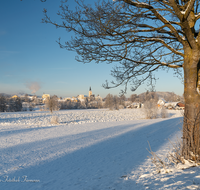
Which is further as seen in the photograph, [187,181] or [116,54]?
[116,54]

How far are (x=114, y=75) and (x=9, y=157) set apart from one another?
7459 millimetres

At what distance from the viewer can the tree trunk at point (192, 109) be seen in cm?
346

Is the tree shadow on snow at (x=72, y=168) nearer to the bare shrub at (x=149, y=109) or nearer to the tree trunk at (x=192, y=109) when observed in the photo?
the tree trunk at (x=192, y=109)

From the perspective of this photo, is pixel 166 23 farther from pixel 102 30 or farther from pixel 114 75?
pixel 114 75

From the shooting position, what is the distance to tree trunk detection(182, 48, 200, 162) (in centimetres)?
346

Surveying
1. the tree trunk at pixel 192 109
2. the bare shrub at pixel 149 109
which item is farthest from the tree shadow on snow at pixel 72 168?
the bare shrub at pixel 149 109

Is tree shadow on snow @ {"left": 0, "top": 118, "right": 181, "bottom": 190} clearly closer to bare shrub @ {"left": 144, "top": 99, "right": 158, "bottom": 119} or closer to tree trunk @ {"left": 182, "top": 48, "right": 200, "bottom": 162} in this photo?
tree trunk @ {"left": 182, "top": 48, "right": 200, "bottom": 162}

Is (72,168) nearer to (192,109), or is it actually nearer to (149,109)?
(192,109)

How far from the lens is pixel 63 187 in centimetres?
457

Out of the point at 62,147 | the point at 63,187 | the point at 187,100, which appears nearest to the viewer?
the point at 187,100

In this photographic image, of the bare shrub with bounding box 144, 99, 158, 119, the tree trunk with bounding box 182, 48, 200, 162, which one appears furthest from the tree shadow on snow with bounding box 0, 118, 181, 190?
the bare shrub with bounding box 144, 99, 158, 119

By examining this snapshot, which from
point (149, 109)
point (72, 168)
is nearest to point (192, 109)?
point (72, 168)

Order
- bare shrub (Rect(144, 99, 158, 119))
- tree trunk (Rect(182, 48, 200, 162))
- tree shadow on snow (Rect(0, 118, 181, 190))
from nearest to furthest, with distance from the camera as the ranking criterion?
tree trunk (Rect(182, 48, 200, 162)) < tree shadow on snow (Rect(0, 118, 181, 190)) < bare shrub (Rect(144, 99, 158, 119))

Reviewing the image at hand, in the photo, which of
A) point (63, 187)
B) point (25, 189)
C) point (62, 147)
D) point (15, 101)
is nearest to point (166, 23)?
point (63, 187)
